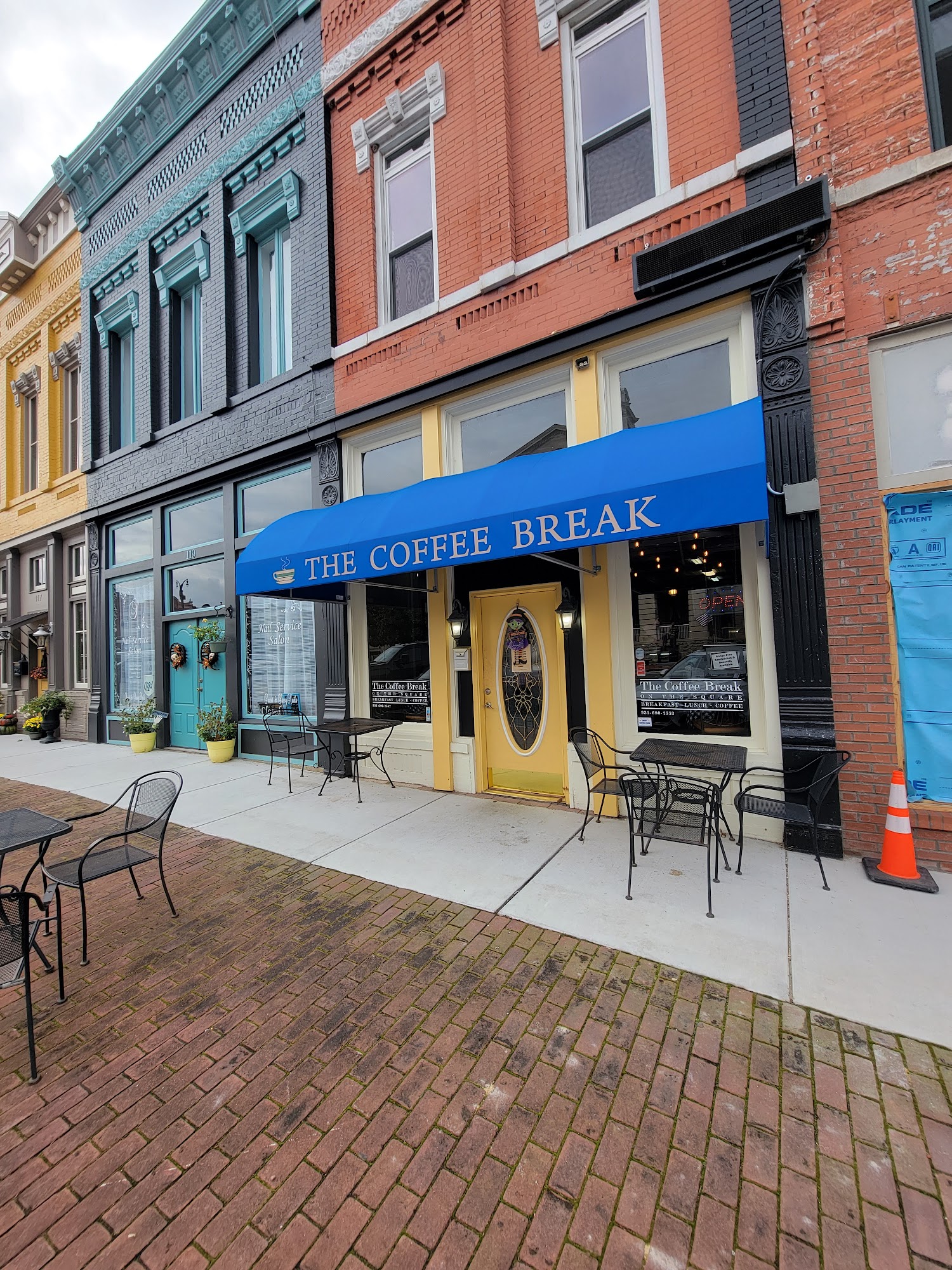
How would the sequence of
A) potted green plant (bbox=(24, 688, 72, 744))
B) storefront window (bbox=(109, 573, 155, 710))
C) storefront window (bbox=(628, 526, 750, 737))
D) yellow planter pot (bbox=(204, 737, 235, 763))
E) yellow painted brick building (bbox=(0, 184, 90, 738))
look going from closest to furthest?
storefront window (bbox=(628, 526, 750, 737)) < yellow planter pot (bbox=(204, 737, 235, 763)) < storefront window (bbox=(109, 573, 155, 710)) < potted green plant (bbox=(24, 688, 72, 744)) < yellow painted brick building (bbox=(0, 184, 90, 738))

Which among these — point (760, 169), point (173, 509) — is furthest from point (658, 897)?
point (173, 509)

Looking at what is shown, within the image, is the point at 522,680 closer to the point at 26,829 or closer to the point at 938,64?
the point at 26,829

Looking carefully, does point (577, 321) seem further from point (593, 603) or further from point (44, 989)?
point (44, 989)

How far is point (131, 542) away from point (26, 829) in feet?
32.3

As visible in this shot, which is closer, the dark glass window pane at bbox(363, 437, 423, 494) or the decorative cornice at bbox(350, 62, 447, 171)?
the decorative cornice at bbox(350, 62, 447, 171)

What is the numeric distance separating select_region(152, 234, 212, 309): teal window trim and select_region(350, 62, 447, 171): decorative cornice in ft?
11.8

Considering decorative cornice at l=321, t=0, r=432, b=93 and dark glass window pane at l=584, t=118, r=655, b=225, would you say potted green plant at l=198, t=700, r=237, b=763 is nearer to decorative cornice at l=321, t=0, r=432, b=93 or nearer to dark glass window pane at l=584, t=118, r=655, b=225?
dark glass window pane at l=584, t=118, r=655, b=225

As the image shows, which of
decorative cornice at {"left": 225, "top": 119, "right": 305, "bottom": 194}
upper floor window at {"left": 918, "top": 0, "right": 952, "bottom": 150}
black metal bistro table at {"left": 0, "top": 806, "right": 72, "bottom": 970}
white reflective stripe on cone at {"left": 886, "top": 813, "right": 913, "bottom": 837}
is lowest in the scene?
white reflective stripe on cone at {"left": 886, "top": 813, "right": 913, "bottom": 837}

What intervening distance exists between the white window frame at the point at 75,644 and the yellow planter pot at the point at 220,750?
6157 millimetres

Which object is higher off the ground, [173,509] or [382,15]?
[382,15]

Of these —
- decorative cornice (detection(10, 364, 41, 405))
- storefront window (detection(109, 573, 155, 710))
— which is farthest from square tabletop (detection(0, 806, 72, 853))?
decorative cornice (detection(10, 364, 41, 405))

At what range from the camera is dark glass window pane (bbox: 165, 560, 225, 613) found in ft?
31.5

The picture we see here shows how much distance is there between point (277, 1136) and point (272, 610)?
7534 mm

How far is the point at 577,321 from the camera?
18.7 ft
